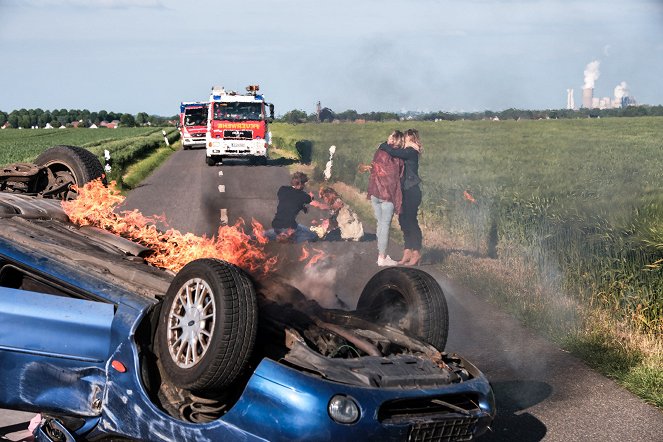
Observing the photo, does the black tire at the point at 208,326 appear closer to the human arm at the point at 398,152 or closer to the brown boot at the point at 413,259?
the human arm at the point at 398,152

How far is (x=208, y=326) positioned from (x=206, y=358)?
22 centimetres

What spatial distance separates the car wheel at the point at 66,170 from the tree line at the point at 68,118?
160025 mm

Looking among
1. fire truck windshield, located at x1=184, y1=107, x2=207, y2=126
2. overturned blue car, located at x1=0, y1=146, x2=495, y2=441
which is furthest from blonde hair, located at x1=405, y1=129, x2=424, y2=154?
fire truck windshield, located at x1=184, y1=107, x2=207, y2=126

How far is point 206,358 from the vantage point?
4.85 metres

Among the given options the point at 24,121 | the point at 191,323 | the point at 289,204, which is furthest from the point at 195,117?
the point at 24,121

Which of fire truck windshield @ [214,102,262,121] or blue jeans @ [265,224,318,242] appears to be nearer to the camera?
blue jeans @ [265,224,318,242]

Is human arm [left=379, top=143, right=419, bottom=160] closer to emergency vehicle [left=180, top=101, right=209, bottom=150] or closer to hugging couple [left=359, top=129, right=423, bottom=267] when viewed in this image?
hugging couple [left=359, top=129, right=423, bottom=267]

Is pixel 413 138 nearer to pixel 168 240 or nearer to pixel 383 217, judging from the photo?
pixel 383 217

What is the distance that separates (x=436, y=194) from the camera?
66.6ft

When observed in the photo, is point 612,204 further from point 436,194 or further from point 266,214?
point 266,214

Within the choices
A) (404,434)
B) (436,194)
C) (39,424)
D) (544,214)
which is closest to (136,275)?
(39,424)

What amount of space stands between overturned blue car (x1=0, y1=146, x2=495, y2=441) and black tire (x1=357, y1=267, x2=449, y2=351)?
0.01 meters

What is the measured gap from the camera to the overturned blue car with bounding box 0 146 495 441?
4.75m

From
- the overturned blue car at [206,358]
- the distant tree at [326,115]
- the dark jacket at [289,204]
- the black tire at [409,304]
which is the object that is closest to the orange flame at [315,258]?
the dark jacket at [289,204]
